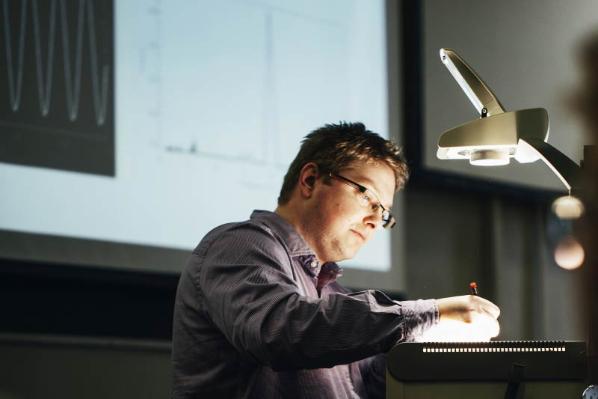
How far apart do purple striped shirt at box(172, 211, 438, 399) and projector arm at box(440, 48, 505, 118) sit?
419mm

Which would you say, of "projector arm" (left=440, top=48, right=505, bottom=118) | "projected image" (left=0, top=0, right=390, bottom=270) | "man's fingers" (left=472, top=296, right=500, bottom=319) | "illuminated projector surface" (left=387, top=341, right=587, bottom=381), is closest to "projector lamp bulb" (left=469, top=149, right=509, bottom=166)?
"projector arm" (left=440, top=48, right=505, bottom=118)

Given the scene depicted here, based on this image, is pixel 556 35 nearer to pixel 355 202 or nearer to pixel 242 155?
pixel 242 155

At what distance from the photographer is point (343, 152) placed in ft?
6.18

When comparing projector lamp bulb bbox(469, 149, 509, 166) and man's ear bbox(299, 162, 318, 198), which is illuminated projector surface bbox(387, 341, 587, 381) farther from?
man's ear bbox(299, 162, 318, 198)

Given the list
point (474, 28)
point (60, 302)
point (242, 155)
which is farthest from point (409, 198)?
point (60, 302)

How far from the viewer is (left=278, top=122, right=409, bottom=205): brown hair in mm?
1887

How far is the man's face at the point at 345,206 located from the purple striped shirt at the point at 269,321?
5cm

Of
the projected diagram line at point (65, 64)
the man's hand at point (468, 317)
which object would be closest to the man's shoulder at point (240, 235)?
the man's hand at point (468, 317)

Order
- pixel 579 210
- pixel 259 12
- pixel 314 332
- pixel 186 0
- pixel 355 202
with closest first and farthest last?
pixel 579 210, pixel 314 332, pixel 355 202, pixel 186 0, pixel 259 12

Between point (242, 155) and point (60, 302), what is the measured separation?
72cm

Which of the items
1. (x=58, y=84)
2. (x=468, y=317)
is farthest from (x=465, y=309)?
(x=58, y=84)

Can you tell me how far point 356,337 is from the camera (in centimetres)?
146

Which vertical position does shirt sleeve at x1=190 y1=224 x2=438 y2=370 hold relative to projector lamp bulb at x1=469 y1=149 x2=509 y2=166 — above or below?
below

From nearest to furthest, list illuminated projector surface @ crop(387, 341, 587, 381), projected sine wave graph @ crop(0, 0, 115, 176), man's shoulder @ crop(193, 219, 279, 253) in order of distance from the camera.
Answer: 1. illuminated projector surface @ crop(387, 341, 587, 381)
2. man's shoulder @ crop(193, 219, 279, 253)
3. projected sine wave graph @ crop(0, 0, 115, 176)
